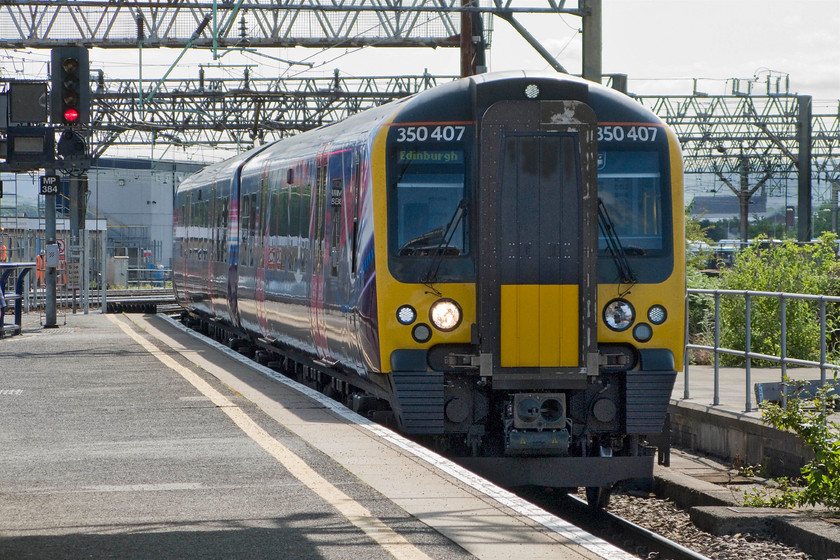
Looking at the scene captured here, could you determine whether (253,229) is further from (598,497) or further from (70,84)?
(598,497)

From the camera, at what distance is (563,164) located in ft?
30.6

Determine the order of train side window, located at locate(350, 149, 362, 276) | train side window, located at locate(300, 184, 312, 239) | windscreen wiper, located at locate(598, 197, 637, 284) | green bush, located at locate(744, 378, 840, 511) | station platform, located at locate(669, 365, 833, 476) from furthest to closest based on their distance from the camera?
train side window, located at locate(300, 184, 312, 239) < station platform, located at locate(669, 365, 833, 476) < train side window, located at locate(350, 149, 362, 276) < windscreen wiper, located at locate(598, 197, 637, 284) < green bush, located at locate(744, 378, 840, 511)

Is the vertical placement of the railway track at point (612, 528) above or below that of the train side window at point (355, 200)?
below

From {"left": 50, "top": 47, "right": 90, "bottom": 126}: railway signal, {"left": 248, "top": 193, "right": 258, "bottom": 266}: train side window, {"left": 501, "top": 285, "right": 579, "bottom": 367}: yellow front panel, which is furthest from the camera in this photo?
{"left": 50, "top": 47, "right": 90, "bottom": 126}: railway signal

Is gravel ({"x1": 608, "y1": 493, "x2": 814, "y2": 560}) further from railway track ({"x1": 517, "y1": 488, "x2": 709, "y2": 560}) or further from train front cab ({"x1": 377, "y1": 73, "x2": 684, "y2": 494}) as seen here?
train front cab ({"x1": 377, "y1": 73, "x2": 684, "y2": 494})

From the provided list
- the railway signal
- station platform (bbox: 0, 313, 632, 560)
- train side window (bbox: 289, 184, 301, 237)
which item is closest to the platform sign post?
the railway signal

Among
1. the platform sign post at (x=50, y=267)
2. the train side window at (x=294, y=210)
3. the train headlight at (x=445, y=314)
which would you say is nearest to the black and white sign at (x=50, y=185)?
the platform sign post at (x=50, y=267)

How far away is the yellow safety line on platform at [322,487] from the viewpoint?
6059 mm

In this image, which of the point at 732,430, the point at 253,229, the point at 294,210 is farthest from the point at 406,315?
the point at 253,229

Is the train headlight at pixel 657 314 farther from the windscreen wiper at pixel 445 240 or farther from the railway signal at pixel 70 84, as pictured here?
the railway signal at pixel 70 84

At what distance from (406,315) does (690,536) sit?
2.51m

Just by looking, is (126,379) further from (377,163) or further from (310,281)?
(377,163)

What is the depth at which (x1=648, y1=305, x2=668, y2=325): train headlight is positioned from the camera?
31.2ft

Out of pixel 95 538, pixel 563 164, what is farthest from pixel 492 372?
pixel 95 538
